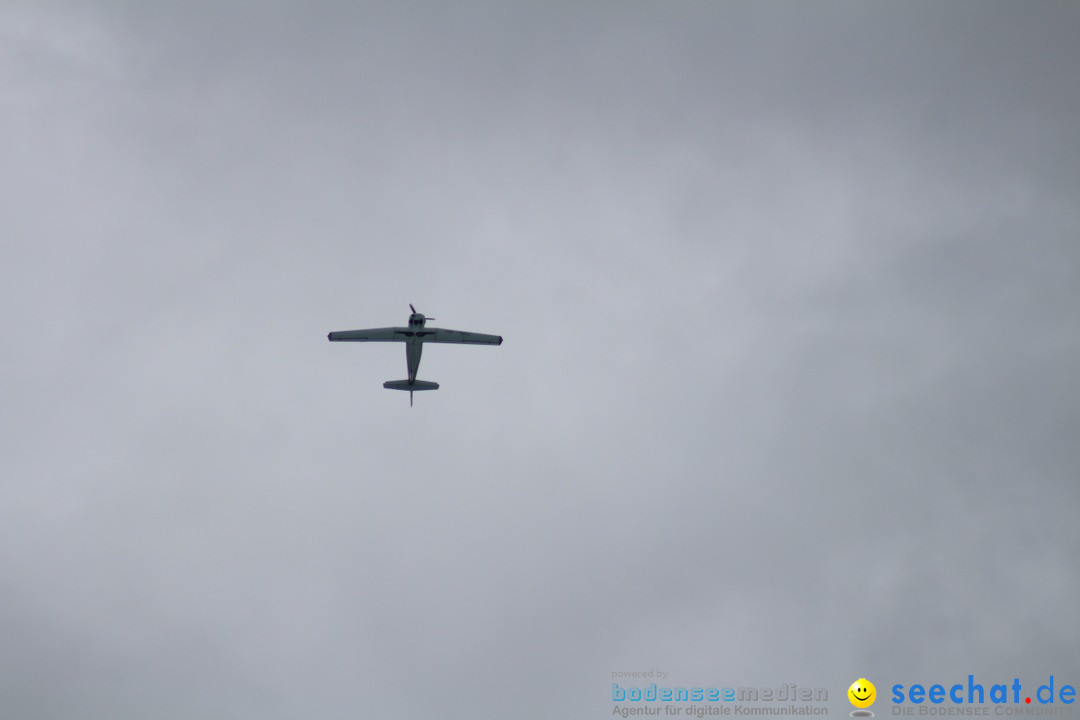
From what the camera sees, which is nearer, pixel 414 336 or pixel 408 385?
pixel 414 336

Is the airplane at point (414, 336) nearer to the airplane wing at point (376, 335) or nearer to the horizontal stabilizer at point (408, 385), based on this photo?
the airplane wing at point (376, 335)

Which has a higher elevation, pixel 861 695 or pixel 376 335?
pixel 376 335

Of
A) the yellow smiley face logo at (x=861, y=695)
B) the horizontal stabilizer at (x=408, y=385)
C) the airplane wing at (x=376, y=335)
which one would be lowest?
the yellow smiley face logo at (x=861, y=695)

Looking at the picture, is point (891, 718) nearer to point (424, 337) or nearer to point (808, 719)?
point (808, 719)

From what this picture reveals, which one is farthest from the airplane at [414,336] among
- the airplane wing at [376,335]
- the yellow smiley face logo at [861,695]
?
the yellow smiley face logo at [861,695]

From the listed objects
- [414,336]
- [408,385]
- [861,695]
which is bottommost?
[861,695]

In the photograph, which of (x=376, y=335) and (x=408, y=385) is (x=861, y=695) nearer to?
(x=408, y=385)

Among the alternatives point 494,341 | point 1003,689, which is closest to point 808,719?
point 1003,689

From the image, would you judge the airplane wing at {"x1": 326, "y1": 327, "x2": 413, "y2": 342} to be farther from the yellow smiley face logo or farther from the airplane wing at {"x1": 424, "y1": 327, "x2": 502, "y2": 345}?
the yellow smiley face logo

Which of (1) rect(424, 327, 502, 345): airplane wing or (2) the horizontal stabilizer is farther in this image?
(2) the horizontal stabilizer

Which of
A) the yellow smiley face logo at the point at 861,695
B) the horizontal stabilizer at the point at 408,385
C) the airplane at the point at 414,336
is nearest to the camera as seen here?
the airplane at the point at 414,336

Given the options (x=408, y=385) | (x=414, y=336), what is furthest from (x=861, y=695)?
(x=414, y=336)

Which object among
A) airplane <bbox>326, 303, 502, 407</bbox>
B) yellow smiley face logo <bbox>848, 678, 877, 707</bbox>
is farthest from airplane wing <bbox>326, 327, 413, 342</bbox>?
yellow smiley face logo <bbox>848, 678, 877, 707</bbox>

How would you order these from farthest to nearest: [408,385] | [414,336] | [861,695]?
1. [861,695]
2. [408,385]
3. [414,336]
